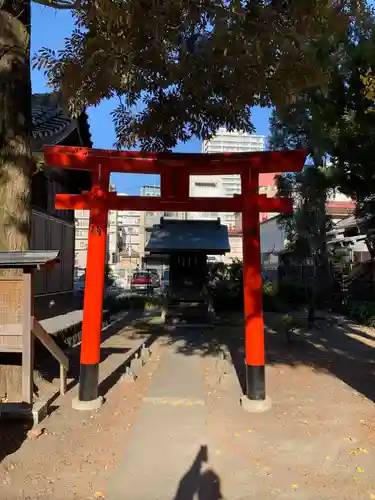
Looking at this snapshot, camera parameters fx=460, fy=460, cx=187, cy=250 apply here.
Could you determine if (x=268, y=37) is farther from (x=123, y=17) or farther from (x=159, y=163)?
(x=159, y=163)

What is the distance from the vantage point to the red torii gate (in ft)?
20.5

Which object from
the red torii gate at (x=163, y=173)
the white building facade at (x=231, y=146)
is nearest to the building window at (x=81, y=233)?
the white building facade at (x=231, y=146)

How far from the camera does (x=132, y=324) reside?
51.1 feet

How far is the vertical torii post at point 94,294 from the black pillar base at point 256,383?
2.05 m

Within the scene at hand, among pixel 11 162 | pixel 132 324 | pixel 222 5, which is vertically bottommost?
pixel 132 324

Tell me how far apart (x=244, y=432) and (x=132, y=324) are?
1055 centimetres

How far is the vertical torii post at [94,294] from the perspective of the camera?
6184 mm

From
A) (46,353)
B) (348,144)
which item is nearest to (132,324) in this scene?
(46,353)

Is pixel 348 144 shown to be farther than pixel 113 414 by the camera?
Yes

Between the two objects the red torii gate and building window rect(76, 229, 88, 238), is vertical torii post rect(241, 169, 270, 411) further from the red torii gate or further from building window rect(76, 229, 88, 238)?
building window rect(76, 229, 88, 238)

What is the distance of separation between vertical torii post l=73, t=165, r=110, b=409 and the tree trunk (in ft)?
2.86

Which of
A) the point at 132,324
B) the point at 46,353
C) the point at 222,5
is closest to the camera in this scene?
the point at 222,5

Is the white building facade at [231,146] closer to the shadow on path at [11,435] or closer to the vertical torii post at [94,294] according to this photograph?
the vertical torii post at [94,294]

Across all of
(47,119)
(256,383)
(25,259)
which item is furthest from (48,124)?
(256,383)
